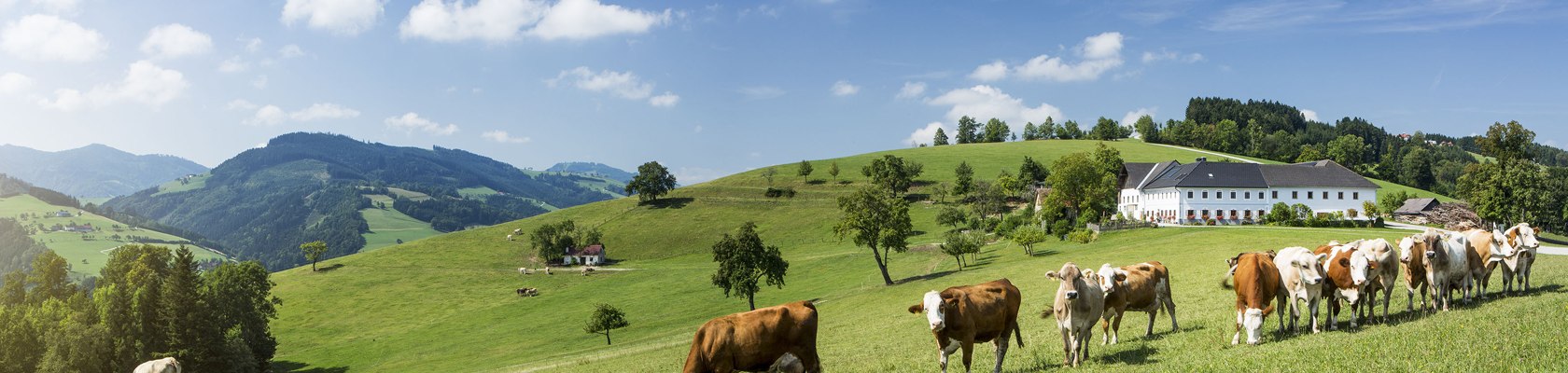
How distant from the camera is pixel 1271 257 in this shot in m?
17.9

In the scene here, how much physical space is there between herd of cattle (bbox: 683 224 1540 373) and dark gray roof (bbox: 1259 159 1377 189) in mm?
95822

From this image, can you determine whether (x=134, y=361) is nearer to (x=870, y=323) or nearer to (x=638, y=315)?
(x=638, y=315)

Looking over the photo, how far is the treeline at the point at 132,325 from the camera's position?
55.2 metres

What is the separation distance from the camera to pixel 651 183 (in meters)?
156

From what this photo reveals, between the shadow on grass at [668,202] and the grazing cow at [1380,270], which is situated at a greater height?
the shadow on grass at [668,202]

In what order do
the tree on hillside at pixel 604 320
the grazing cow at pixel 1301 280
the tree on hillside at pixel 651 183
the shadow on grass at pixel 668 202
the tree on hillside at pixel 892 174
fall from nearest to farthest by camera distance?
the grazing cow at pixel 1301 280 < the tree on hillside at pixel 604 320 < the tree on hillside at pixel 892 174 < the shadow on grass at pixel 668 202 < the tree on hillside at pixel 651 183

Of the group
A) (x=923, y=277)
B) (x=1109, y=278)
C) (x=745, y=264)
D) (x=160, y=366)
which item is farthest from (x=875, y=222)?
(x=160, y=366)

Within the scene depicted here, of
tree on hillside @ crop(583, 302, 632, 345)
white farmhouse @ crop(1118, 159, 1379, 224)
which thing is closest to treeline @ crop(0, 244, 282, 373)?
tree on hillside @ crop(583, 302, 632, 345)

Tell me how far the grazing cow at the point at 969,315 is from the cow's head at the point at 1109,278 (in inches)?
86.5

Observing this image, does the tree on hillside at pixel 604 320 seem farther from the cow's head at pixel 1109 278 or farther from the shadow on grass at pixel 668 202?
the shadow on grass at pixel 668 202

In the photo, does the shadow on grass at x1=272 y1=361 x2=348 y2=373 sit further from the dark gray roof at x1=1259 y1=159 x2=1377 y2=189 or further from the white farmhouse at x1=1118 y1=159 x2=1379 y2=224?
the dark gray roof at x1=1259 y1=159 x2=1377 y2=189

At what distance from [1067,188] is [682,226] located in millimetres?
63478

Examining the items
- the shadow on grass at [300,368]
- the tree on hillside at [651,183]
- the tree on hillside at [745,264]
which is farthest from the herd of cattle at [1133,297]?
the tree on hillside at [651,183]

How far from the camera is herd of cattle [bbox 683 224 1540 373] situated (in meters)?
14.1
